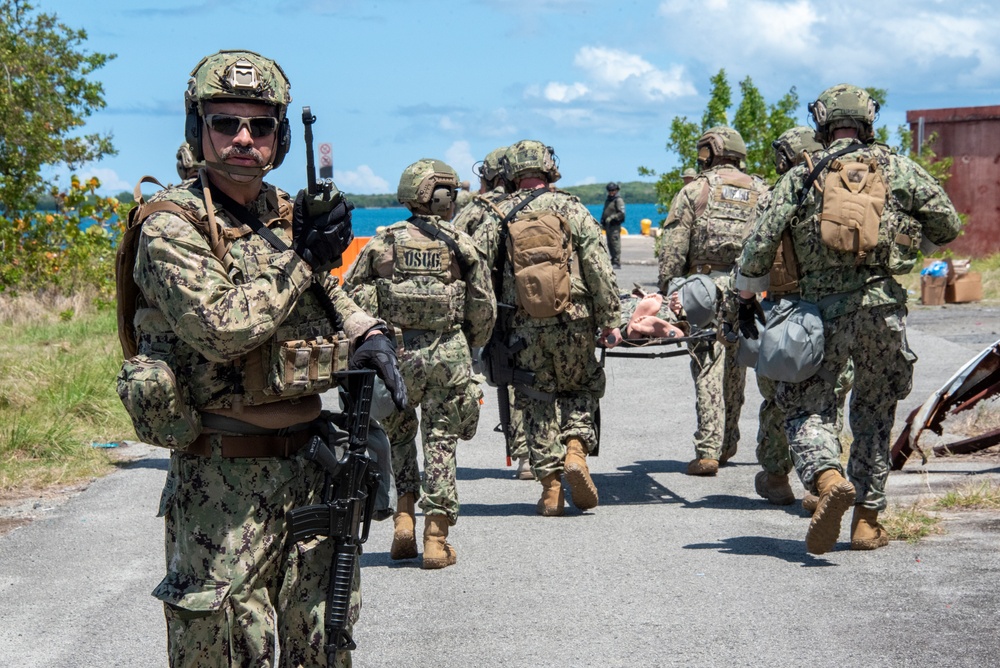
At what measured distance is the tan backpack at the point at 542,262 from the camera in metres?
7.90

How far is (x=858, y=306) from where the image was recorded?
663cm

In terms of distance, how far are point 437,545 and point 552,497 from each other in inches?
54.5

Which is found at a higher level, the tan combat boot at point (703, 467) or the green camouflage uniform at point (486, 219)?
the green camouflage uniform at point (486, 219)

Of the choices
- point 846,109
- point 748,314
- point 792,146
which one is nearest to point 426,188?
point 748,314

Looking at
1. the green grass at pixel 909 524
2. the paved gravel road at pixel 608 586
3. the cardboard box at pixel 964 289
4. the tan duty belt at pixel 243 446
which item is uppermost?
the tan duty belt at pixel 243 446

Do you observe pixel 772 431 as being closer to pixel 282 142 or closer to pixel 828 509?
pixel 828 509

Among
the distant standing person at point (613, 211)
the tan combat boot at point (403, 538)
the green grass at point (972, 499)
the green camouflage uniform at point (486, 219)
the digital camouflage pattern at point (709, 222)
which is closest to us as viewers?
the tan combat boot at point (403, 538)

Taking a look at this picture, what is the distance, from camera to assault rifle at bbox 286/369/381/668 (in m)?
3.98

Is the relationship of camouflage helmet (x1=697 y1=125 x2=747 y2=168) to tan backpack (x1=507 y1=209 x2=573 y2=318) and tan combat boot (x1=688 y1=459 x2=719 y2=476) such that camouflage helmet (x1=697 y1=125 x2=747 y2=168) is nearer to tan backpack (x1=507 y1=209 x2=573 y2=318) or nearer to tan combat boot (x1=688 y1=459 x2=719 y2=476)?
tan backpack (x1=507 y1=209 x2=573 y2=318)

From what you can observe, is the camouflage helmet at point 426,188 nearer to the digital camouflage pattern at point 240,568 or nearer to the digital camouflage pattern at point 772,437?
the digital camouflage pattern at point 772,437

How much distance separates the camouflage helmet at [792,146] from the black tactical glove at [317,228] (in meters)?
4.79

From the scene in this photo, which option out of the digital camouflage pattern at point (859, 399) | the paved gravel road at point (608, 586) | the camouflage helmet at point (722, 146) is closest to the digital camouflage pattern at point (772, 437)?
the paved gravel road at point (608, 586)

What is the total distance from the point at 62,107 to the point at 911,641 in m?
16.1

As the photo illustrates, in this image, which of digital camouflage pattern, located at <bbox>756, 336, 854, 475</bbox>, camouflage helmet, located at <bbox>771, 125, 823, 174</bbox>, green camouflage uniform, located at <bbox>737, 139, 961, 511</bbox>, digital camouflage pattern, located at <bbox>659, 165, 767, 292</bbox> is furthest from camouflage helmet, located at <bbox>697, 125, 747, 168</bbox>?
green camouflage uniform, located at <bbox>737, 139, 961, 511</bbox>
